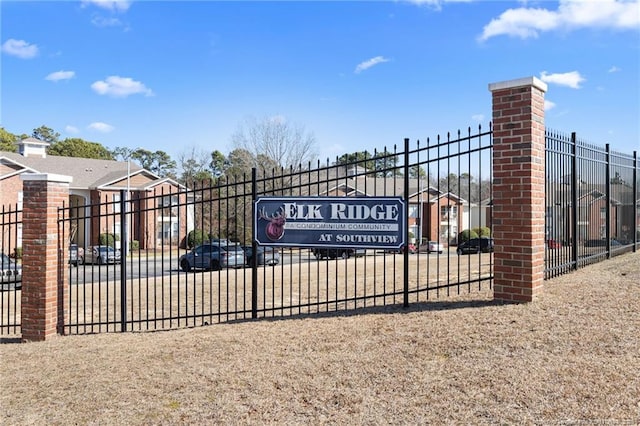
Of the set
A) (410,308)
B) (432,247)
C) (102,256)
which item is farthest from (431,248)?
(410,308)

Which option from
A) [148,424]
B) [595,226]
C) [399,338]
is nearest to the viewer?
[148,424]

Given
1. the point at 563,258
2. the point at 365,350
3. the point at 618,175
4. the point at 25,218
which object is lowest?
the point at 365,350

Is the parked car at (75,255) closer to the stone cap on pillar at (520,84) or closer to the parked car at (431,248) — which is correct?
the parked car at (431,248)

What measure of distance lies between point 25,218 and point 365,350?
19.2ft

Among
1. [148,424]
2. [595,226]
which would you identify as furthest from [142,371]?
[595,226]

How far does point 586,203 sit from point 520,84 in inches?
185

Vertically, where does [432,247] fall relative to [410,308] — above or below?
below

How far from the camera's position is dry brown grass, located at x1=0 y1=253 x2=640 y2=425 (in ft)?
11.8

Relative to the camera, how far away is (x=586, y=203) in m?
9.27

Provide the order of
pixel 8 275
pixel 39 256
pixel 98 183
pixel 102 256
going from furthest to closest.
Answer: pixel 98 183 → pixel 102 256 → pixel 8 275 → pixel 39 256

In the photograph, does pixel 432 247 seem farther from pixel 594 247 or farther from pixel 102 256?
pixel 594 247

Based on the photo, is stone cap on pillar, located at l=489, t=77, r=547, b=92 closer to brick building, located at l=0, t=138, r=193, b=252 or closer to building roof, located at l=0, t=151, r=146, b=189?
brick building, located at l=0, t=138, r=193, b=252

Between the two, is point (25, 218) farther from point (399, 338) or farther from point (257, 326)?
point (399, 338)

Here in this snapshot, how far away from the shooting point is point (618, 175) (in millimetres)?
10484
